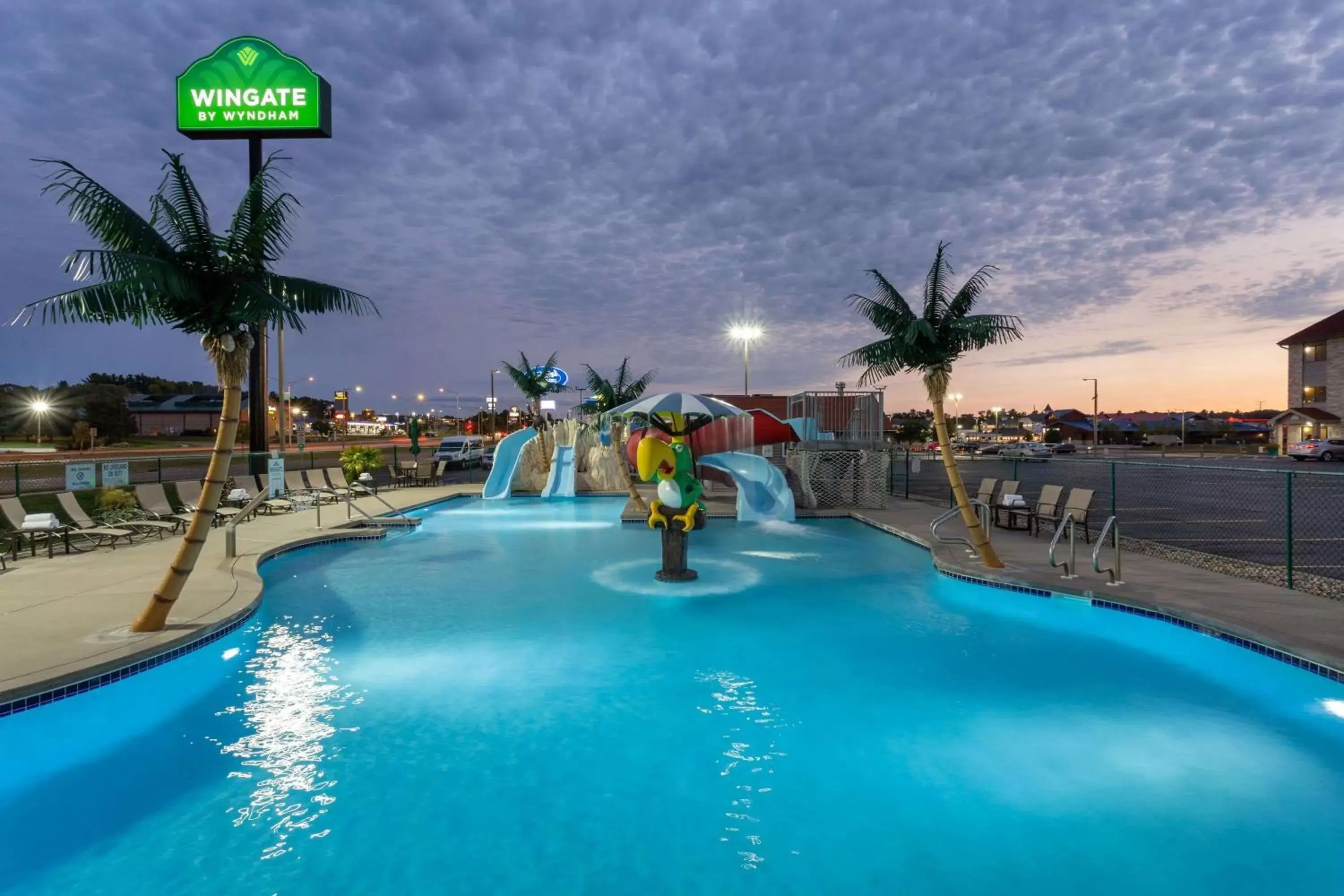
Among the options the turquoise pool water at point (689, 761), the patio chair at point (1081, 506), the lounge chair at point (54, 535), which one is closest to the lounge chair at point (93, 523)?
the lounge chair at point (54, 535)

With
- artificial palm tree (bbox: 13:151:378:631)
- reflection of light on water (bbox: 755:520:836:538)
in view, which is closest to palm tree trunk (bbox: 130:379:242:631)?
artificial palm tree (bbox: 13:151:378:631)

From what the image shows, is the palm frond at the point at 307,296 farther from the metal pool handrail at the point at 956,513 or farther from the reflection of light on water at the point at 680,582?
the metal pool handrail at the point at 956,513

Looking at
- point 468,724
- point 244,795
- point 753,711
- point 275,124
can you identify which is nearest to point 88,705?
point 244,795

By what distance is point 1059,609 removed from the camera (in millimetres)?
9672

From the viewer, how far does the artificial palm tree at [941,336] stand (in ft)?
36.0

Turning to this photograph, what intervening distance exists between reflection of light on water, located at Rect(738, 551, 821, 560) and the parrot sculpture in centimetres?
318

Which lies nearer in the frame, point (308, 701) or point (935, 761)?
point (935, 761)

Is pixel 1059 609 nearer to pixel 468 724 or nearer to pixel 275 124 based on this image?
pixel 468 724

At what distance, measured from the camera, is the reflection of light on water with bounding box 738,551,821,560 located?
1416 cm

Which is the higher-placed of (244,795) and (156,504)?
(156,504)

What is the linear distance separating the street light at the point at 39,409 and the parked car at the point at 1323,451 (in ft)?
332

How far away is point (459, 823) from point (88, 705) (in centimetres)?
419

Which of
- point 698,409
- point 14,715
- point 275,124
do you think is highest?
point 275,124

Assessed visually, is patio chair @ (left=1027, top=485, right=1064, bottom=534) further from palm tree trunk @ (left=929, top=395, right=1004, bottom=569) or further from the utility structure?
the utility structure
